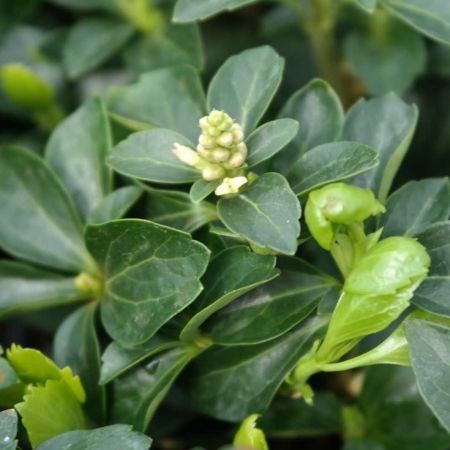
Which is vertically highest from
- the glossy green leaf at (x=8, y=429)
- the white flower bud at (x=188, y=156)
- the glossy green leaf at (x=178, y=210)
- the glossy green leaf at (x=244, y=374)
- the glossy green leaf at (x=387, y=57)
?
the white flower bud at (x=188, y=156)

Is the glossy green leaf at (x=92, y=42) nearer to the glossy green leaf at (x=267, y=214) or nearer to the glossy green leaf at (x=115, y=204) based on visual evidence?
the glossy green leaf at (x=115, y=204)

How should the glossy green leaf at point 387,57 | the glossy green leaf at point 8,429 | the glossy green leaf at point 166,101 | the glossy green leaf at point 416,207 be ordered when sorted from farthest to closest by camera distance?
1. the glossy green leaf at point 387,57
2. the glossy green leaf at point 166,101
3. the glossy green leaf at point 416,207
4. the glossy green leaf at point 8,429

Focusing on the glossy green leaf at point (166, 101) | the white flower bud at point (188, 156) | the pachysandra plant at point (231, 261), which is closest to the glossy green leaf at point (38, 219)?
the pachysandra plant at point (231, 261)

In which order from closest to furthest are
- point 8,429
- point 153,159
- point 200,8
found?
point 8,429, point 153,159, point 200,8

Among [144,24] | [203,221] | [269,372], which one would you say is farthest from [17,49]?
[269,372]

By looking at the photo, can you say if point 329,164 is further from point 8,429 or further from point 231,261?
point 8,429

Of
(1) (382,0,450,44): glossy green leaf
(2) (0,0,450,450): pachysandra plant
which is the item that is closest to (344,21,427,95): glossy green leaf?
(2) (0,0,450,450): pachysandra plant

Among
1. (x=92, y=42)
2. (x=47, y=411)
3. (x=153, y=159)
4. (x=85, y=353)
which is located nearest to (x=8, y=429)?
(x=47, y=411)

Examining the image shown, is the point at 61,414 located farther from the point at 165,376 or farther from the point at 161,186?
the point at 161,186
